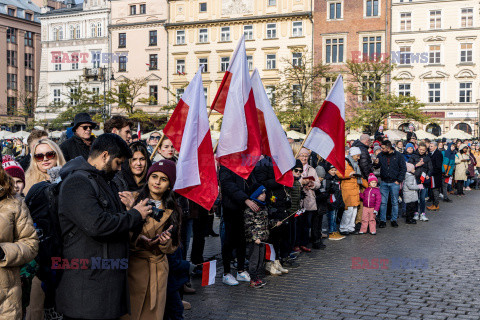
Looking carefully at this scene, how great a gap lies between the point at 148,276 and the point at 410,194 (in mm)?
10222

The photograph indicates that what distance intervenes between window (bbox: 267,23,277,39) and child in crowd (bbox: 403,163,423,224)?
35.1 metres

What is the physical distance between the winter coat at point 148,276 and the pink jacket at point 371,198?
7.85 meters

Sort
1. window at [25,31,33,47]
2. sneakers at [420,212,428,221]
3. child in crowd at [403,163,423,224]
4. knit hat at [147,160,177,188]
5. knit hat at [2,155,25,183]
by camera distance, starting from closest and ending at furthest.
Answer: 1. knit hat at [2,155,25,183]
2. knit hat at [147,160,177,188]
3. child in crowd at [403,163,423,224]
4. sneakers at [420,212,428,221]
5. window at [25,31,33,47]

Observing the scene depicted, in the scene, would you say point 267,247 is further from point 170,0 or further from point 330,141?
point 170,0

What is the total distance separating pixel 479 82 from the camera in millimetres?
41750

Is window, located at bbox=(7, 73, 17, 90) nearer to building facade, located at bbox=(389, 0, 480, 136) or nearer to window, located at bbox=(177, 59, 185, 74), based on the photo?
window, located at bbox=(177, 59, 185, 74)

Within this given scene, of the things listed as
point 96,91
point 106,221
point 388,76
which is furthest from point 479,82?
point 106,221

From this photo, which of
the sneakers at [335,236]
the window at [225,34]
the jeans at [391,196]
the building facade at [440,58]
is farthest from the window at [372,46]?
the sneakers at [335,236]

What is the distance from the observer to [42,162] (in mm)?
4859

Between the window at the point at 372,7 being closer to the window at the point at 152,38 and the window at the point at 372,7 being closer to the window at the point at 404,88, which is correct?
the window at the point at 404,88

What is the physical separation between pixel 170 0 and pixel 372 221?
43.3 metres

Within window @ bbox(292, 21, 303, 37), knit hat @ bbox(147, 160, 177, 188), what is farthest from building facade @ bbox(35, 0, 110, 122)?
knit hat @ bbox(147, 160, 177, 188)

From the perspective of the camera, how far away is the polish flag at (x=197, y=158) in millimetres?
5355

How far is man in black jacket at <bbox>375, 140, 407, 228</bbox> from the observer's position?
12.6m
